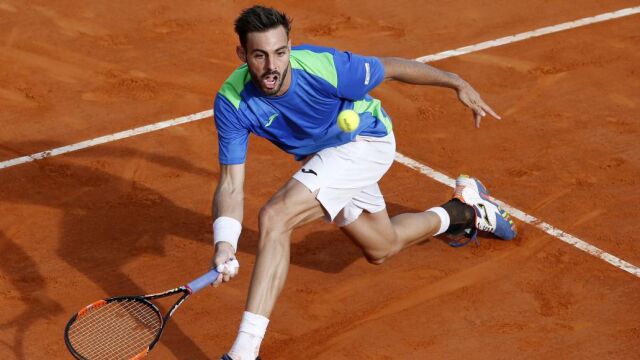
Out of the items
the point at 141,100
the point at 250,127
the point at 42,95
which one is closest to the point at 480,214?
the point at 250,127

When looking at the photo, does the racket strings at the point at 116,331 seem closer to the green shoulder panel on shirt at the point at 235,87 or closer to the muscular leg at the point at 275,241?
the muscular leg at the point at 275,241

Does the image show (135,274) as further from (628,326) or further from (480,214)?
(628,326)

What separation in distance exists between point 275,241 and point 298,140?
2.73 feet

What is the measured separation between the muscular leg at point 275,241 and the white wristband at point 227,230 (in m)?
0.16

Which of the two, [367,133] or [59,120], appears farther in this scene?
[59,120]

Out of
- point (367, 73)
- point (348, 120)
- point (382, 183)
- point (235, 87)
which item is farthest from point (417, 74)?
point (382, 183)

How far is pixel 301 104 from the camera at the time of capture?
6594mm

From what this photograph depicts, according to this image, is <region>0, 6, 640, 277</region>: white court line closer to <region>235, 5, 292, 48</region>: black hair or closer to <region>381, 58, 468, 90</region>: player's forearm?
<region>381, 58, 468, 90</region>: player's forearm

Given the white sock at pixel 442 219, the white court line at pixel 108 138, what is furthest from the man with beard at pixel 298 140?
the white court line at pixel 108 138

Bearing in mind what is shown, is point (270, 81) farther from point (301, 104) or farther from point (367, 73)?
point (367, 73)

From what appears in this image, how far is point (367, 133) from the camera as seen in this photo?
7016mm

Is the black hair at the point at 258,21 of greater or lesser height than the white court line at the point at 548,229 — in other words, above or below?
above

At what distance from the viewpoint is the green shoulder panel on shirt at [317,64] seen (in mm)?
6602

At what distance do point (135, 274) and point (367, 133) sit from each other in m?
1.97
